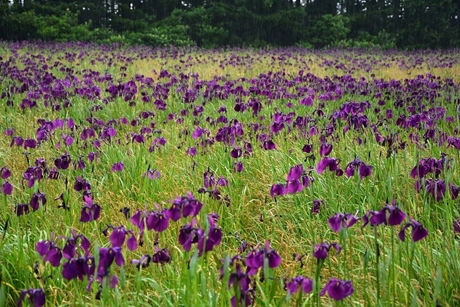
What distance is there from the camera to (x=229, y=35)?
1118 inches

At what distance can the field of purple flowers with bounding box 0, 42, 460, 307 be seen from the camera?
1586 mm

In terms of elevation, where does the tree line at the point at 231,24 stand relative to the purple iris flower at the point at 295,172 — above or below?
above

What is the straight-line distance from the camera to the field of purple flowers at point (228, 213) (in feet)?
5.20

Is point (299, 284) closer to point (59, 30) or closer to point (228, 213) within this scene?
point (228, 213)

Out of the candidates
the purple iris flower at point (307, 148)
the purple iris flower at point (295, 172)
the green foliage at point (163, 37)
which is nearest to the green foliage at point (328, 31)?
the green foliage at point (163, 37)

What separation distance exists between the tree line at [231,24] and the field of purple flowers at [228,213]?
63.4ft

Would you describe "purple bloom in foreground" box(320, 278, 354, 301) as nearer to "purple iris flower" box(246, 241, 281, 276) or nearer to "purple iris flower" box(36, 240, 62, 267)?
"purple iris flower" box(246, 241, 281, 276)

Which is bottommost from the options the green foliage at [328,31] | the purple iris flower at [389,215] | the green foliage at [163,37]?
the purple iris flower at [389,215]

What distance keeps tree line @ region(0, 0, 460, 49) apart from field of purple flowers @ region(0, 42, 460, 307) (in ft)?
63.4

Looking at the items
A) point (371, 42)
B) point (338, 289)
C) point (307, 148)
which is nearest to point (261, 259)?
point (338, 289)

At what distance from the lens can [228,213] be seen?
2891 millimetres

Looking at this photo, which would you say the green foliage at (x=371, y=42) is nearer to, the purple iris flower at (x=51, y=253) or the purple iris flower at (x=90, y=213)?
the purple iris flower at (x=90, y=213)

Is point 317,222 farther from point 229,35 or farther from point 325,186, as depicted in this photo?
point 229,35

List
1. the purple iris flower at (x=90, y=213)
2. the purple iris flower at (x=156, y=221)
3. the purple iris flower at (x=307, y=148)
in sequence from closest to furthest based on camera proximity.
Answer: the purple iris flower at (x=156, y=221) < the purple iris flower at (x=90, y=213) < the purple iris flower at (x=307, y=148)
